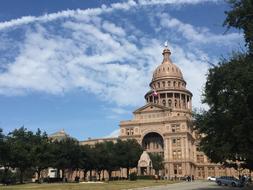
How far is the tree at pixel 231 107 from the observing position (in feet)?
115

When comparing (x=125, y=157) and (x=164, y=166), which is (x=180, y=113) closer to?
(x=164, y=166)

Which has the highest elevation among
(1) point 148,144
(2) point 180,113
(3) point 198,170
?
(2) point 180,113

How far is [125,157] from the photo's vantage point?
119 meters

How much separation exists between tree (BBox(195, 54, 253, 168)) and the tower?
90093 millimetres

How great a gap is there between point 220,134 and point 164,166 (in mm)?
103627

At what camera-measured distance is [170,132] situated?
481 ft

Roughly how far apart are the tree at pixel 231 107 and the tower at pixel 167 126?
90.1 meters


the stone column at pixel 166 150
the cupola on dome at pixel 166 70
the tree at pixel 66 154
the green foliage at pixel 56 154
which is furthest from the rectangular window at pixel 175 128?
the tree at pixel 66 154

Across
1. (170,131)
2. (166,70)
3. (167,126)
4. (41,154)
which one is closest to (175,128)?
(170,131)

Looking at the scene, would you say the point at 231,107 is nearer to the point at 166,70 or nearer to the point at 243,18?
the point at 243,18

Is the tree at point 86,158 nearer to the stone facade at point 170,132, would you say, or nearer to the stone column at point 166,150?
the stone facade at point 170,132

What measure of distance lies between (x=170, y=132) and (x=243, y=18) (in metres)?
113

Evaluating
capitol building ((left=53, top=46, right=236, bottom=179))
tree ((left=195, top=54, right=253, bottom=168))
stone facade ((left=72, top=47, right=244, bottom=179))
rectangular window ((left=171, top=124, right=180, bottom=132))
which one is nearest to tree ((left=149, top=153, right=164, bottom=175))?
capitol building ((left=53, top=46, right=236, bottom=179))

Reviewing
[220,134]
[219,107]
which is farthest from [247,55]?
[220,134]
